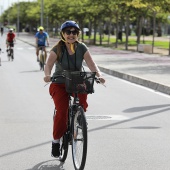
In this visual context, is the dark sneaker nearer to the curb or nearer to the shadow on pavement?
the shadow on pavement

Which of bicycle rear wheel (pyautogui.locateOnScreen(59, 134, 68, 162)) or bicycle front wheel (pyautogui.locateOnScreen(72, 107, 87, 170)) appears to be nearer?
bicycle front wheel (pyautogui.locateOnScreen(72, 107, 87, 170))

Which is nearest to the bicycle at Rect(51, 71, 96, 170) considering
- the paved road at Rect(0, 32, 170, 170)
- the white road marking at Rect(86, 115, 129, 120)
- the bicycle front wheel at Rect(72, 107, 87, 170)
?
the bicycle front wheel at Rect(72, 107, 87, 170)

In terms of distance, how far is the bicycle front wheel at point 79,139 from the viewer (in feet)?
19.6

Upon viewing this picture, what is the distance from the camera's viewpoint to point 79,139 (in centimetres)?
623

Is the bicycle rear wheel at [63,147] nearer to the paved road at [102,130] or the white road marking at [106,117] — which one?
the paved road at [102,130]

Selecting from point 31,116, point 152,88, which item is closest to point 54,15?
point 152,88

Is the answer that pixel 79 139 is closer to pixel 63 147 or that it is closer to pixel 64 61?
pixel 63 147

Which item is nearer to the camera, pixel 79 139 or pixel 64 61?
pixel 79 139

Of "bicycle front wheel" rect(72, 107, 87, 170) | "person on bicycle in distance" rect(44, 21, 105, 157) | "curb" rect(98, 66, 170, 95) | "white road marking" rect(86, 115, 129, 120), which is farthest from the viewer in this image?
"curb" rect(98, 66, 170, 95)

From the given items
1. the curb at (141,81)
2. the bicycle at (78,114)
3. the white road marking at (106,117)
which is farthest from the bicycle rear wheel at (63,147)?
the curb at (141,81)

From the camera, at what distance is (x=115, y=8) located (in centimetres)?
4809

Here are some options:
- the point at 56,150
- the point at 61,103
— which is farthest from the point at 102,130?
the point at 61,103

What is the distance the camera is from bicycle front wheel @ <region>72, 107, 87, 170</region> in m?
5.98

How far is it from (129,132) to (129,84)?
8926mm
